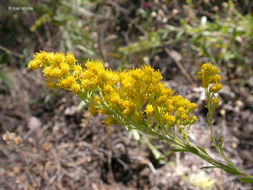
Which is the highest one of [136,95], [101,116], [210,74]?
[210,74]

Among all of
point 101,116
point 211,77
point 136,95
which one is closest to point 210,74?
point 211,77

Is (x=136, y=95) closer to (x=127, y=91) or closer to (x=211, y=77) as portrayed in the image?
(x=127, y=91)

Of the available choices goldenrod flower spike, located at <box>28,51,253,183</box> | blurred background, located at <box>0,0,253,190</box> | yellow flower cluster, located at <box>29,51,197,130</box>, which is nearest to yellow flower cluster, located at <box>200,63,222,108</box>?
goldenrod flower spike, located at <box>28,51,253,183</box>

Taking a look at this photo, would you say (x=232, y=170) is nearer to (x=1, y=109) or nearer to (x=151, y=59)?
(x=151, y=59)

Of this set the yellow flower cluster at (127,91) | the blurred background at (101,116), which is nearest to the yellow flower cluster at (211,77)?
the yellow flower cluster at (127,91)

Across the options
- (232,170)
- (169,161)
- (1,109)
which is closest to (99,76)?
(232,170)

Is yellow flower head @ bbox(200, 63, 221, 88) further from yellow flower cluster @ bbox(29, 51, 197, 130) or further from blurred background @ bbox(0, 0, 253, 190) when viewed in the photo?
blurred background @ bbox(0, 0, 253, 190)
